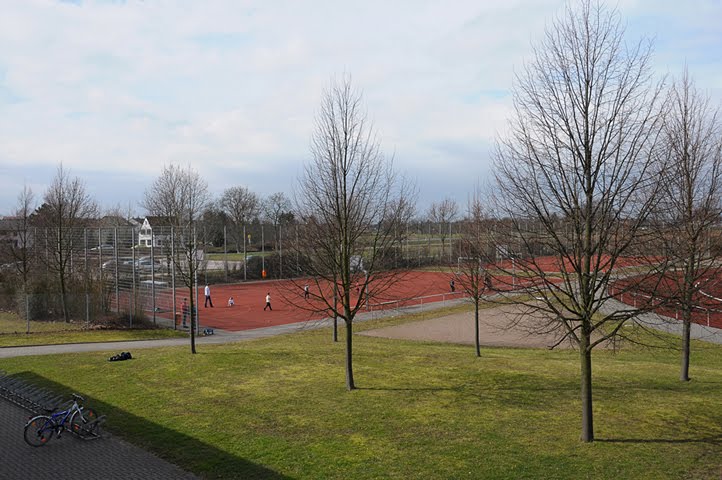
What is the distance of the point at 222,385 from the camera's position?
1514 cm

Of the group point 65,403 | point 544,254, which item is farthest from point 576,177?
point 65,403

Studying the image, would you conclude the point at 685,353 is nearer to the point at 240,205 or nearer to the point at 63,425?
the point at 63,425

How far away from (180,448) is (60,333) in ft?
64.0

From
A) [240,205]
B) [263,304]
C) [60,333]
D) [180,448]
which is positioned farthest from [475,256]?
[240,205]

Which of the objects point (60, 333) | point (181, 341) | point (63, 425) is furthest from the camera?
point (60, 333)

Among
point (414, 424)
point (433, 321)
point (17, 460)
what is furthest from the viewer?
point (433, 321)

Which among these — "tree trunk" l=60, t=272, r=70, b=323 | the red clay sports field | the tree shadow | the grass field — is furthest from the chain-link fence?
the tree shadow

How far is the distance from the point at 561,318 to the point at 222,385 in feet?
30.2

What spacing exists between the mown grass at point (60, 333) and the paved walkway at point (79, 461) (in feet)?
45.7

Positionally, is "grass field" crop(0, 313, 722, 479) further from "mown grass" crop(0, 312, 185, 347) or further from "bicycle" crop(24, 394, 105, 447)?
"mown grass" crop(0, 312, 185, 347)

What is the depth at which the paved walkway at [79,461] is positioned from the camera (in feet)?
32.3

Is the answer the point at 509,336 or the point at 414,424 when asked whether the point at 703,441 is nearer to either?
the point at 414,424

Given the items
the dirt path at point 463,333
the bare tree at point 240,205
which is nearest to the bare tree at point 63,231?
the dirt path at point 463,333

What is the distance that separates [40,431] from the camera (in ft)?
37.7
